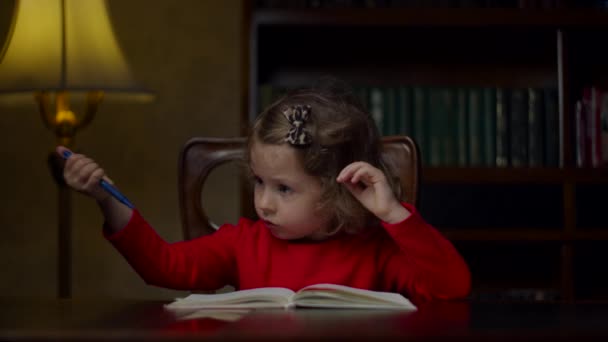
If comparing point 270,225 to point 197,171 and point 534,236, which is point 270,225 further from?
point 534,236

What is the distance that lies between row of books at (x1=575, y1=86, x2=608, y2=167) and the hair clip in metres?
1.44

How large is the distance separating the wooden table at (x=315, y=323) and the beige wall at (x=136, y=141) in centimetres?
159

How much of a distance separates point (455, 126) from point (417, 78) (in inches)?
10.4

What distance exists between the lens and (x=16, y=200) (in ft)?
8.89

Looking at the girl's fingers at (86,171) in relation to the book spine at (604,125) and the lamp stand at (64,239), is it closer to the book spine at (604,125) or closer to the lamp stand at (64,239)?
the lamp stand at (64,239)

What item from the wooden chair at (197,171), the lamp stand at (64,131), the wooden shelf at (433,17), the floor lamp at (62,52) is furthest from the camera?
the wooden shelf at (433,17)

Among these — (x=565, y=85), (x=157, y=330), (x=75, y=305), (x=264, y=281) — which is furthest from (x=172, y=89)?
(x=157, y=330)

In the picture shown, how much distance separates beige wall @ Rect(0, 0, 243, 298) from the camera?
271 centimetres

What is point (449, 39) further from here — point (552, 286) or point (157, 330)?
point (157, 330)

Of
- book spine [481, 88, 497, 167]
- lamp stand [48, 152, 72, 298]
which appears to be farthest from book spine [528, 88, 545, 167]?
Answer: lamp stand [48, 152, 72, 298]

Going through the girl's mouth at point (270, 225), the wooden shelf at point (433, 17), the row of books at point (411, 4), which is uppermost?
the row of books at point (411, 4)

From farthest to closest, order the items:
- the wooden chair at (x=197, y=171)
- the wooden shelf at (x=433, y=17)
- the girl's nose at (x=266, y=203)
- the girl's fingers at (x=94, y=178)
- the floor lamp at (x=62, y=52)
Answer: the wooden shelf at (x=433, y=17) → the floor lamp at (x=62, y=52) → the wooden chair at (x=197, y=171) → the girl's nose at (x=266, y=203) → the girl's fingers at (x=94, y=178)

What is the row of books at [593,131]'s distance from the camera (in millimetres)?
2557

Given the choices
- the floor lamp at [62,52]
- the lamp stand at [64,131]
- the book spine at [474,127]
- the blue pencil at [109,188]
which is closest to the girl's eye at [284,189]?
the blue pencil at [109,188]
